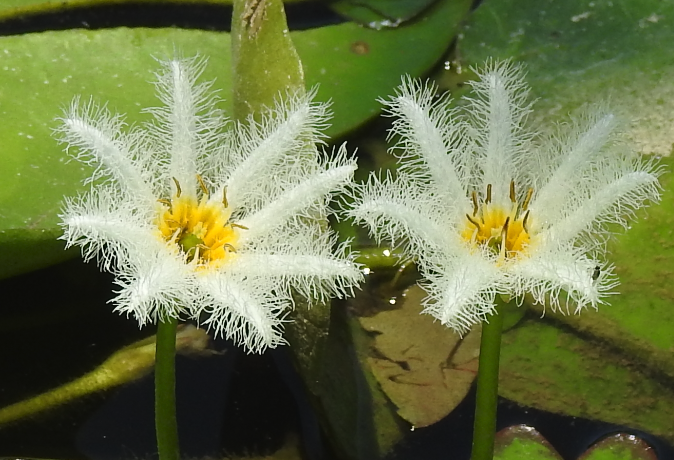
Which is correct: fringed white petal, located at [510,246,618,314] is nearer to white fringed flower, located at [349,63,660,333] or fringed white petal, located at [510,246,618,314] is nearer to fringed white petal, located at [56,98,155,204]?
white fringed flower, located at [349,63,660,333]

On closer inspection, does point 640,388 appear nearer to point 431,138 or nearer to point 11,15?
point 431,138

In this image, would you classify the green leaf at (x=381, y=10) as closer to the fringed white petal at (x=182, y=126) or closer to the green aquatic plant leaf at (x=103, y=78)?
the green aquatic plant leaf at (x=103, y=78)

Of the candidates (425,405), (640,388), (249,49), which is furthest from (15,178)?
(640,388)

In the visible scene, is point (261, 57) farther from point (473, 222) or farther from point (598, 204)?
point (598, 204)

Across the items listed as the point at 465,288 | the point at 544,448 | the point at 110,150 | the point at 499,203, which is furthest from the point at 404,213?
the point at 544,448

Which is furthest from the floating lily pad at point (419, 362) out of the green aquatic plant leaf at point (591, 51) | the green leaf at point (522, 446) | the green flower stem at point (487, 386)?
the green aquatic plant leaf at point (591, 51)
